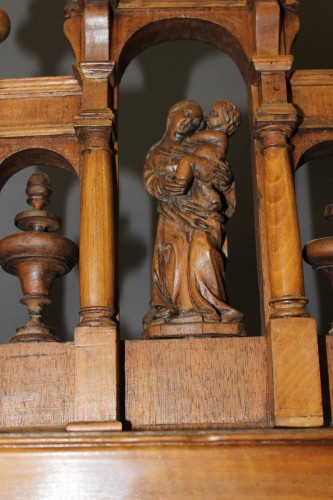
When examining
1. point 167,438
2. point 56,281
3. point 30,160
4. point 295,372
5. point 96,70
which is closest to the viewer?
point 167,438

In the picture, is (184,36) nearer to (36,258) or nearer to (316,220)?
(36,258)

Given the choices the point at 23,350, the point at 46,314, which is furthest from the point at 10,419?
the point at 46,314

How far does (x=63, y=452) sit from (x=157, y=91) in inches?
85.5

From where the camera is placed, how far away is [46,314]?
11.3ft

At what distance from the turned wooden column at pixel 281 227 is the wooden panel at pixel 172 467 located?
31cm

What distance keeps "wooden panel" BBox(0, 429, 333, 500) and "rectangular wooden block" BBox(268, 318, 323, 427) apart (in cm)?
10

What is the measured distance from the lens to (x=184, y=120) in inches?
87.4

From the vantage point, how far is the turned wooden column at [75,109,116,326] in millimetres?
1984

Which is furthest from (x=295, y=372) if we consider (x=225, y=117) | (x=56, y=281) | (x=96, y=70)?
(x=56, y=281)

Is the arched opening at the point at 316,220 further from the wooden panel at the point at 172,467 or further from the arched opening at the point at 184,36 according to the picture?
the wooden panel at the point at 172,467

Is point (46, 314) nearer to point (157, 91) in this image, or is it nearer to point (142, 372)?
point (157, 91)

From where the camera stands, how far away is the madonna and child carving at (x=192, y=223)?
205cm

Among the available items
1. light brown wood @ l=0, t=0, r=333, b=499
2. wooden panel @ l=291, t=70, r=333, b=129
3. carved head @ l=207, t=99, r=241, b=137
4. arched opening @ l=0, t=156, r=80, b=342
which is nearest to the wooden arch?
light brown wood @ l=0, t=0, r=333, b=499

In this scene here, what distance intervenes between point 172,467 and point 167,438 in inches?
2.3
